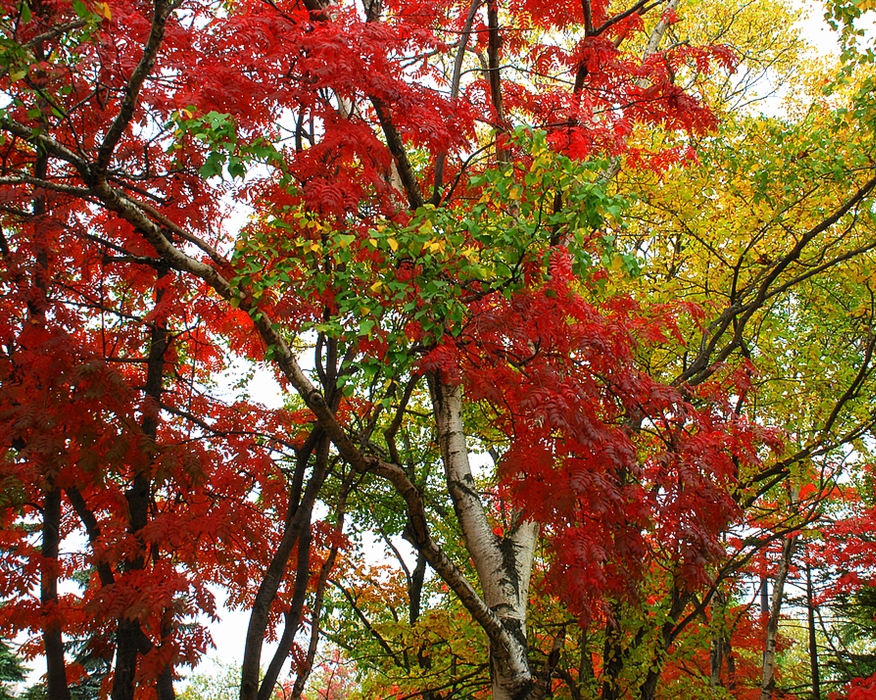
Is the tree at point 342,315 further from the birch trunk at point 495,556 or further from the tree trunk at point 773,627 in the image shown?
the tree trunk at point 773,627

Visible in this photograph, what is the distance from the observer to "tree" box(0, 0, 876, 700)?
379 centimetres

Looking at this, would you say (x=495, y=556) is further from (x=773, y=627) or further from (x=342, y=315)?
(x=773, y=627)

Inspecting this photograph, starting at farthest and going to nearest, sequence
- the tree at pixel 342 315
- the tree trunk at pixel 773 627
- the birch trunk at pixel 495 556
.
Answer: the tree trunk at pixel 773 627 → the birch trunk at pixel 495 556 → the tree at pixel 342 315

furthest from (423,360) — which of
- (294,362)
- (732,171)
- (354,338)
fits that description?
(732,171)

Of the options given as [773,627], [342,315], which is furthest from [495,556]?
[773,627]

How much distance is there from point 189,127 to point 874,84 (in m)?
5.26

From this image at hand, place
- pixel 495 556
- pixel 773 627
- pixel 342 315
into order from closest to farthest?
1. pixel 342 315
2. pixel 495 556
3. pixel 773 627

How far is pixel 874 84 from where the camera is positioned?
5680mm

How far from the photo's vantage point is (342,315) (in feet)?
12.1

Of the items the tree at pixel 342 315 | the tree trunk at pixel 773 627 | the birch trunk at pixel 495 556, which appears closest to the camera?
the tree at pixel 342 315

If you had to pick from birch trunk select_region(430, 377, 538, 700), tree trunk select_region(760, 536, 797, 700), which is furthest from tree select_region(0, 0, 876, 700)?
tree trunk select_region(760, 536, 797, 700)

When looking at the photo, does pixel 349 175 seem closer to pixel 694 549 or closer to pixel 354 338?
pixel 354 338

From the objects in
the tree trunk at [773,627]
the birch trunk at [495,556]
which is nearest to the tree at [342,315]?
the birch trunk at [495,556]

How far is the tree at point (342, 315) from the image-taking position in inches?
149
